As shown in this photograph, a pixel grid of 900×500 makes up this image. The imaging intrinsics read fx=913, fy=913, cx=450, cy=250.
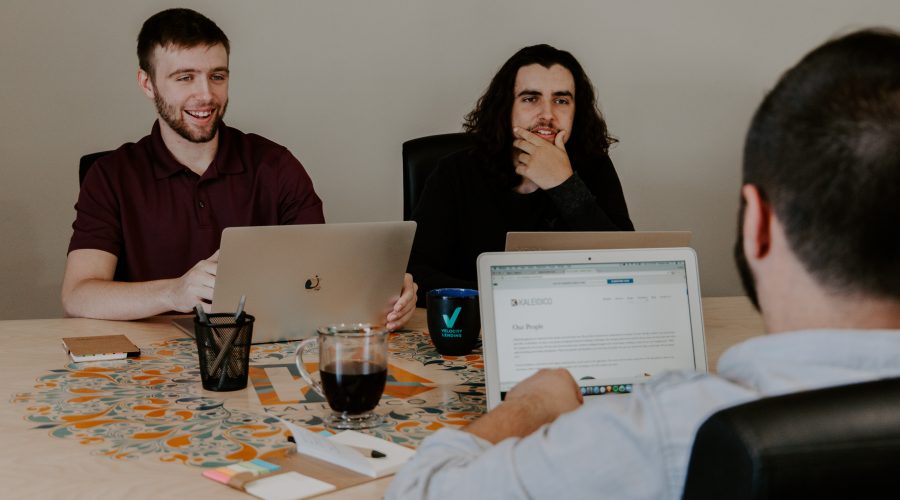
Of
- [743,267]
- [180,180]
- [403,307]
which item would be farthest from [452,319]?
[180,180]

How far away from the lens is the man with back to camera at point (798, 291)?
26.5 inches

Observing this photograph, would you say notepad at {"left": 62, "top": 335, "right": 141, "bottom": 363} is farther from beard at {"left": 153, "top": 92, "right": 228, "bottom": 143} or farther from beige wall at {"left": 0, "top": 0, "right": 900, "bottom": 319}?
beige wall at {"left": 0, "top": 0, "right": 900, "bottom": 319}

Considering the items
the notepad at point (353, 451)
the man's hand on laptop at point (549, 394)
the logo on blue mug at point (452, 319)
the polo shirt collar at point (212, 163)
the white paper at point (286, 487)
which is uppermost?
the polo shirt collar at point (212, 163)

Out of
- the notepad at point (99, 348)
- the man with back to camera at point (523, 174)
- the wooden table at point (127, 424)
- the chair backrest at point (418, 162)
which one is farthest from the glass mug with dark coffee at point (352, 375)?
the chair backrest at point (418, 162)

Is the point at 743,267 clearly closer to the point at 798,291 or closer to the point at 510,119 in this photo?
the point at 798,291

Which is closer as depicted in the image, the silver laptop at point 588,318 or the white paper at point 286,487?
the white paper at point 286,487

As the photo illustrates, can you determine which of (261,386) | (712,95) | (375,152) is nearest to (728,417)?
(261,386)

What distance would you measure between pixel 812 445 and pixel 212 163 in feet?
6.42

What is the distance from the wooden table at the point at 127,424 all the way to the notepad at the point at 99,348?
20mm

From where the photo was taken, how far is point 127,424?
1.11m

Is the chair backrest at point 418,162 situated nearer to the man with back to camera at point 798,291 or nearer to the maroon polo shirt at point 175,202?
the maroon polo shirt at point 175,202

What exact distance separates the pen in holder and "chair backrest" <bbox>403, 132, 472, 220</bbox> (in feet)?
4.13

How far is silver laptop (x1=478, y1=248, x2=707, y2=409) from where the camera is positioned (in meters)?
1.19

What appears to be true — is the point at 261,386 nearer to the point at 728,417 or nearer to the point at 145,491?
the point at 145,491
